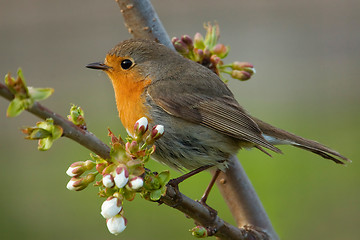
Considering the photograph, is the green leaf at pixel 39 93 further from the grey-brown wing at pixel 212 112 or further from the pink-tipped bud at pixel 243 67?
the pink-tipped bud at pixel 243 67

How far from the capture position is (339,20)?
11.7 m

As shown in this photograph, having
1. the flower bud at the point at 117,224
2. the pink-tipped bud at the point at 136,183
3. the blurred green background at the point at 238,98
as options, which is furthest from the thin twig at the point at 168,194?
the blurred green background at the point at 238,98

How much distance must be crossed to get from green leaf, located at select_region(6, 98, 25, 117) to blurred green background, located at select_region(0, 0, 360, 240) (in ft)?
14.0

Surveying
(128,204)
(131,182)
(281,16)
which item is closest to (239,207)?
(131,182)

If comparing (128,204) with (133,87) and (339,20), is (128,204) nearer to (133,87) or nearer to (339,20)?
(133,87)

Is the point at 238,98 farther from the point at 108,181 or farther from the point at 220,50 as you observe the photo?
the point at 108,181

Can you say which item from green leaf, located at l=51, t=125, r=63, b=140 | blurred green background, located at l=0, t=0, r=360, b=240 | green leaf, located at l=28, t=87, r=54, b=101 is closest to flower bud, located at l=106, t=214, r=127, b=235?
green leaf, located at l=51, t=125, r=63, b=140

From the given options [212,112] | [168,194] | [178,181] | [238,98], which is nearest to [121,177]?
[168,194]

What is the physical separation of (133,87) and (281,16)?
8908 millimetres

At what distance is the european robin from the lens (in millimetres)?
3162

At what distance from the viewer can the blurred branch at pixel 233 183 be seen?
10.3ft

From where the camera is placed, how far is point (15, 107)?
5.23 feet

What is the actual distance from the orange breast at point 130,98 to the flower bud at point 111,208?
118 cm

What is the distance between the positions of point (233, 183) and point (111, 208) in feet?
4.58
